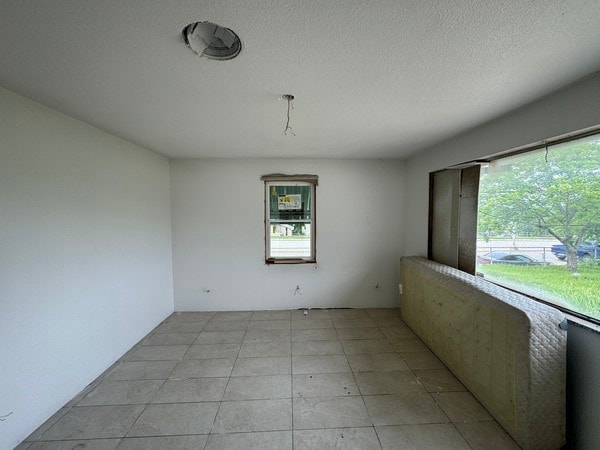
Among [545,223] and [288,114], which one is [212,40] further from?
[545,223]

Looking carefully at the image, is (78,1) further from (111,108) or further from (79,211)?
(79,211)

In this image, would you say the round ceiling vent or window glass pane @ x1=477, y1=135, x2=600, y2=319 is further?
window glass pane @ x1=477, y1=135, x2=600, y2=319

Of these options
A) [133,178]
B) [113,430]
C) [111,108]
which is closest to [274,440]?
[113,430]

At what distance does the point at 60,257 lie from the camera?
1812 mm

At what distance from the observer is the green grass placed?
1442mm

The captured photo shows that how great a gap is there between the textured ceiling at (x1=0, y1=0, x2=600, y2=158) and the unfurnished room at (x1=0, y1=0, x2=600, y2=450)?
1cm

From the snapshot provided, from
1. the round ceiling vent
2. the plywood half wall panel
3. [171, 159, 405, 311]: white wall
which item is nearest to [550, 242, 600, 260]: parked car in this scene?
the plywood half wall panel

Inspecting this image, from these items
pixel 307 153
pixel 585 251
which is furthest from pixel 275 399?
pixel 307 153

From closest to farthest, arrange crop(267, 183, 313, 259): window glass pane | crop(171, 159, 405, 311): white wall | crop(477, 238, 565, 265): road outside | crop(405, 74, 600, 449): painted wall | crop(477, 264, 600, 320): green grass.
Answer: crop(405, 74, 600, 449): painted wall → crop(477, 264, 600, 320): green grass → crop(477, 238, 565, 265): road outside → crop(171, 159, 405, 311): white wall → crop(267, 183, 313, 259): window glass pane

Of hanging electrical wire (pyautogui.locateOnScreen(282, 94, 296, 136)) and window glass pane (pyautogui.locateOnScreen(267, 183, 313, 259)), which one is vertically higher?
hanging electrical wire (pyautogui.locateOnScreen(282, 94, 296, 136))

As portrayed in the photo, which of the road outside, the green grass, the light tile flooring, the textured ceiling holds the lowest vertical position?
the light tile flooring

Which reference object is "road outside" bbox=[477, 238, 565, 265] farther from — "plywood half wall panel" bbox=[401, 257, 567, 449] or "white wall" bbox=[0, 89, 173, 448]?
"white wall" bbox=[0, 89, 173, 448]

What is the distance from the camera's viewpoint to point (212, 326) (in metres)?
3.09

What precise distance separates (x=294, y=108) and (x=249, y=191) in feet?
6.30
